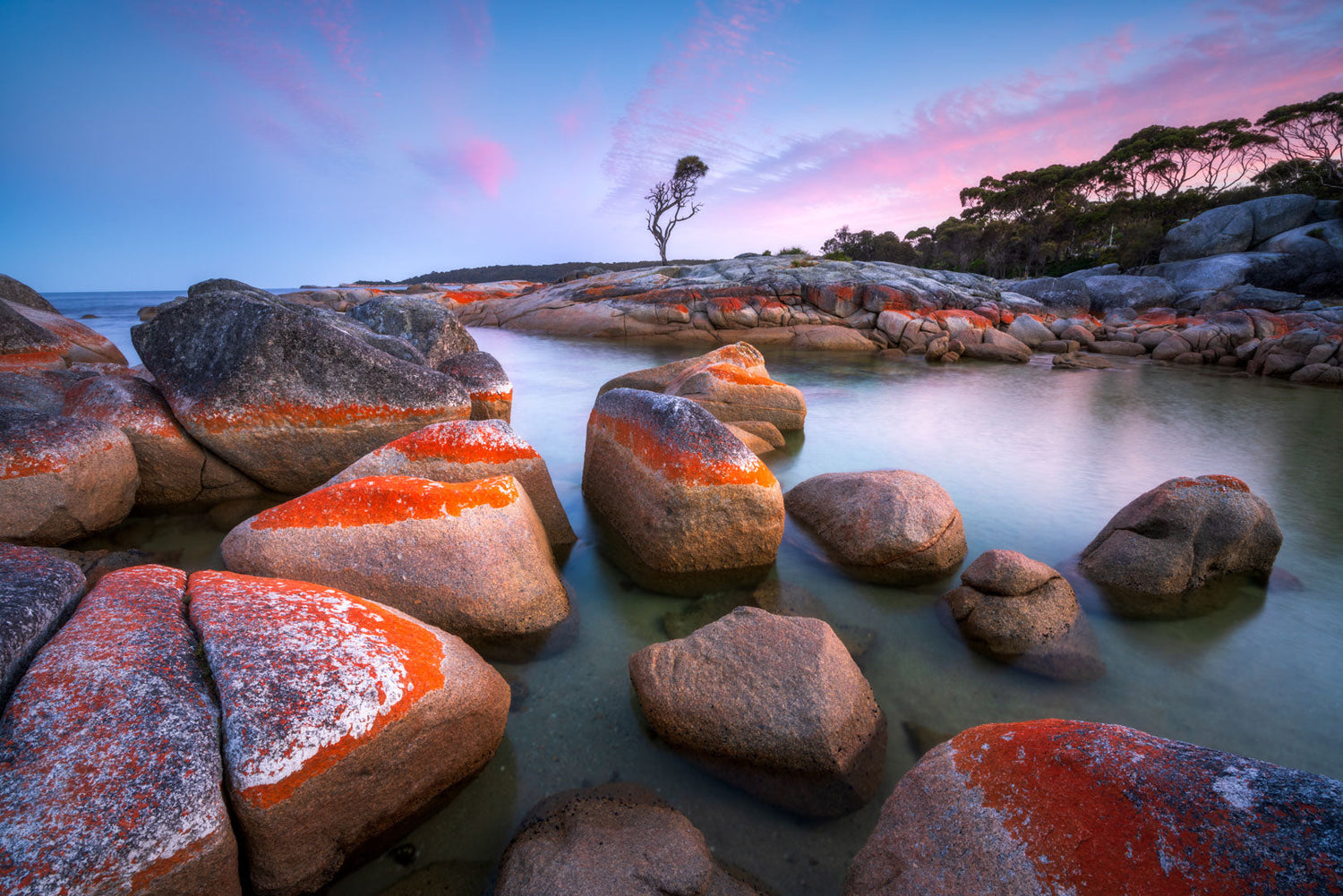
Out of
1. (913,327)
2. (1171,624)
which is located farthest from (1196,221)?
(1171,624)

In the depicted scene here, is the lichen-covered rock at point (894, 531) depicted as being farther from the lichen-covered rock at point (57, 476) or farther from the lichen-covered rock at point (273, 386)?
the lichen-covered rock at point (57, 476)

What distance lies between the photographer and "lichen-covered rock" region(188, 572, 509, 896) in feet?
6.50

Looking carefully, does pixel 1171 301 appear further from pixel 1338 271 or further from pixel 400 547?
pixel 400 547

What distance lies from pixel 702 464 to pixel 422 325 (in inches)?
248

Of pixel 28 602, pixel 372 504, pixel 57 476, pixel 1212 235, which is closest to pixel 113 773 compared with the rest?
pixel 28 602

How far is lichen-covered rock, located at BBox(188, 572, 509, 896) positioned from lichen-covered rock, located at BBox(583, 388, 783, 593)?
204cm

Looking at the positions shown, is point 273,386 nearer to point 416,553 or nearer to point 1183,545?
point 416,553

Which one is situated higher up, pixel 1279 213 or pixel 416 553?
pixel 1279 213

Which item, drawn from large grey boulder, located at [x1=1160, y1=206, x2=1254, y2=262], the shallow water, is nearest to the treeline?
large grey boulder, located at [x1=1160, y1=206, x2=1254, y2=262]

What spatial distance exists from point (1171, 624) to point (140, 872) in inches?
234

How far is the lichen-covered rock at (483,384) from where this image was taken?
285 inches

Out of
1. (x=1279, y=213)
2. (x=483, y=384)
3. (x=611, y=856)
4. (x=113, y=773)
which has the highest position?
(x=1279, y=213)

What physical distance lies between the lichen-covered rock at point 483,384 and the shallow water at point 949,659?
1158 millimetres

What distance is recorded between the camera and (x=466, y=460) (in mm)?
4680
